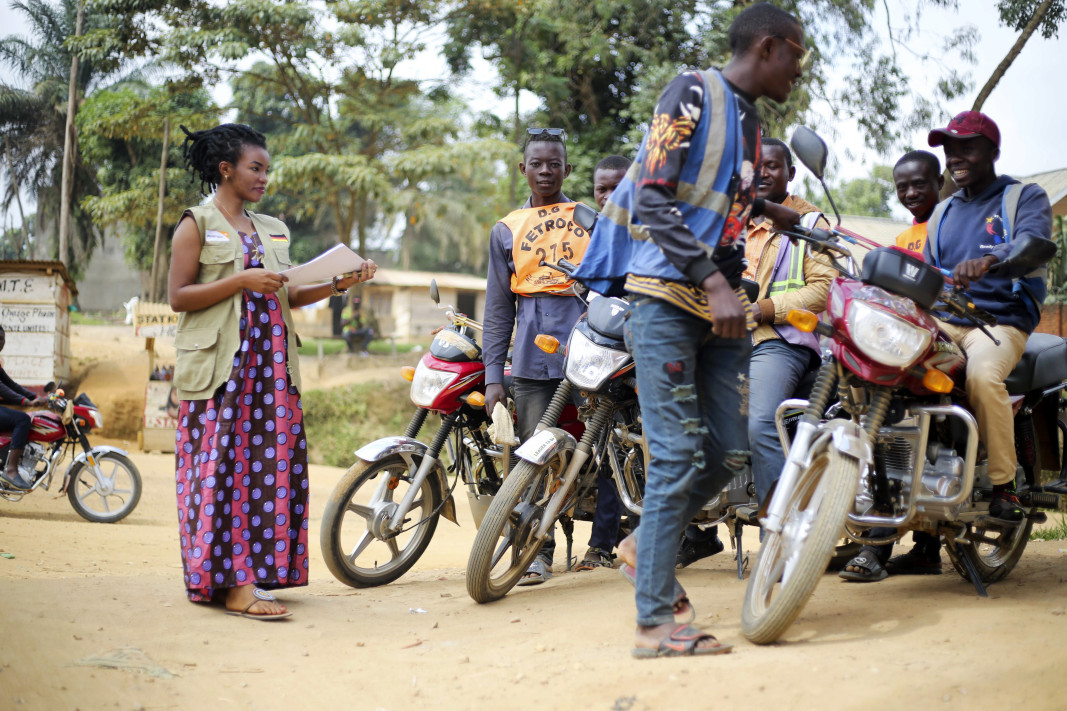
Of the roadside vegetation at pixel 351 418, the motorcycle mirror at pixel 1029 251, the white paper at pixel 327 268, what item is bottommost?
the roadside vegetation at pixel 351 418

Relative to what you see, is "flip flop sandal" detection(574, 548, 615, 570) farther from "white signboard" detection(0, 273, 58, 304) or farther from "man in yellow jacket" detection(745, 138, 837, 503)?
"white signboard" detection(0, 273, 58, 304)

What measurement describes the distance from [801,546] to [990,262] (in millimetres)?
1553

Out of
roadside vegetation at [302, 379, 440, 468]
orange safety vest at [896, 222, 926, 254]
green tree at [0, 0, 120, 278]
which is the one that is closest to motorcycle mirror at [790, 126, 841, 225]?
orange safety vest at [896, 222, 926, 254]

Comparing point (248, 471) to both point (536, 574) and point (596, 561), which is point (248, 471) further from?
point (596, 561)

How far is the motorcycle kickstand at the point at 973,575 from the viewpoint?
3898mm

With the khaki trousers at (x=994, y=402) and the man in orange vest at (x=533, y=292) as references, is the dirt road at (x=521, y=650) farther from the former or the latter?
the man in orange vest at (x=533, y=292)

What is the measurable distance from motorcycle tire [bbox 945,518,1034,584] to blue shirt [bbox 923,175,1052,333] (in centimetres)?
98

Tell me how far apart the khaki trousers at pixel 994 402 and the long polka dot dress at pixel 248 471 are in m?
2.88

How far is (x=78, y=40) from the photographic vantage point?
20484 mm

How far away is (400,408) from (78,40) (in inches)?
441

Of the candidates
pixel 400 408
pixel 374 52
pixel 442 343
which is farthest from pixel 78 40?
pixel 442 343

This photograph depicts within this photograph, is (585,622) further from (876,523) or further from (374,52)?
(374,52)

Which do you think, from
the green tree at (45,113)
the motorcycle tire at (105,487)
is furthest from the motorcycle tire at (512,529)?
the green tree at (45,113)

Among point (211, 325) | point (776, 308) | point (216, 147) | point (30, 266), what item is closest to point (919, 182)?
point (776, 308)
